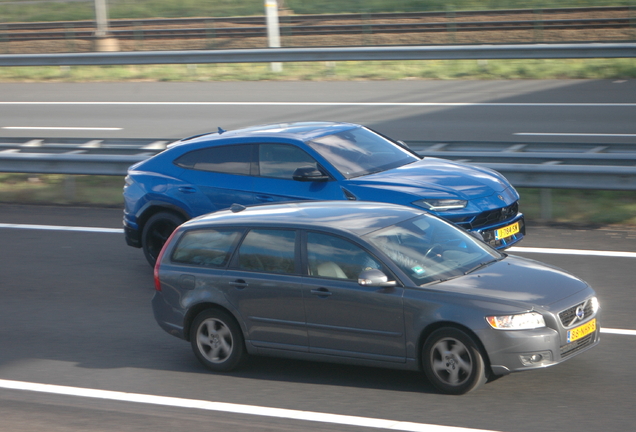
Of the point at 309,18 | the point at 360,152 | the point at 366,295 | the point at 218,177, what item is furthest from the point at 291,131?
the point at 309,18

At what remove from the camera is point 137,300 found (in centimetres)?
915

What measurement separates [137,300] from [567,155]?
648 centimetres

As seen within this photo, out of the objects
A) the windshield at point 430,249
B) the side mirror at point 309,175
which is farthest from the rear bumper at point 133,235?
the windshield at point 430,249

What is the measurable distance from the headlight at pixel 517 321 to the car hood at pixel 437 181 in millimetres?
2981

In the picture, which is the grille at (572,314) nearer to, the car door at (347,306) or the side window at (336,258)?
the car door at (347,306)

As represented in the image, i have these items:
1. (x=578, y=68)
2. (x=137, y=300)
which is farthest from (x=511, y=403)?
(x=578, y=68)

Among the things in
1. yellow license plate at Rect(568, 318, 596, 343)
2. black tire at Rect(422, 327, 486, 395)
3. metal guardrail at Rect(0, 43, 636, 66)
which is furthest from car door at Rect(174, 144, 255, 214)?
metal guardrail at Rect(0, 43, 636, 66)

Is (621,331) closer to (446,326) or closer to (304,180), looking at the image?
(446,326)

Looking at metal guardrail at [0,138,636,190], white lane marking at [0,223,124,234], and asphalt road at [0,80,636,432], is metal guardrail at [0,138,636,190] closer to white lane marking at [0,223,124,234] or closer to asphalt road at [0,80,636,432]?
asphalt road at [0,80,636,432]

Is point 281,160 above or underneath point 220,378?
above

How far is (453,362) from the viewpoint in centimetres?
603

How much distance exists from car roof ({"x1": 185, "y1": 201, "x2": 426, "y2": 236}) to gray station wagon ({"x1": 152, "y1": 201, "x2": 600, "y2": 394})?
0.01 meters

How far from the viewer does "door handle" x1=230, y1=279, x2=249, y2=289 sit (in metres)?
6.83

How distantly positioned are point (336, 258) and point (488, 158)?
6.52 m
